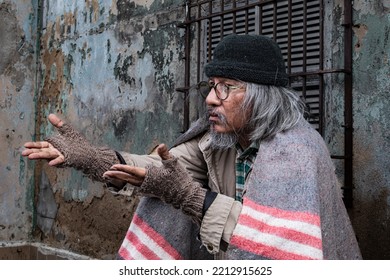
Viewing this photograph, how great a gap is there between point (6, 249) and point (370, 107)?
156 inches

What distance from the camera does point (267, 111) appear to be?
8.16ft

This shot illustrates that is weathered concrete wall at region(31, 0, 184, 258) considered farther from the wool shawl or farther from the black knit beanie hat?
the wool shawl

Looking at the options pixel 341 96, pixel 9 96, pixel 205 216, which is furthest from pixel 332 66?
pixel 9 96

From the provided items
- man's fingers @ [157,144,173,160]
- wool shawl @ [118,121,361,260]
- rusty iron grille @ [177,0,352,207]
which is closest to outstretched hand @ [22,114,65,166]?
man's fingers @ [157,144,173,160]

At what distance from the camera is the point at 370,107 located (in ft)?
9.73

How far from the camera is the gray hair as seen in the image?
2.47 m

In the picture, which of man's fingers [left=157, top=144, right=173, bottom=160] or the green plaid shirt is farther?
the green plaid shirt

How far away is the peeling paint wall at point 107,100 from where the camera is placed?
295 cm

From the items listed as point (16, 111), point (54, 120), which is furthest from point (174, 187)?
point (16, 111)

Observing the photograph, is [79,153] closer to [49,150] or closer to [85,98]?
[49,150]

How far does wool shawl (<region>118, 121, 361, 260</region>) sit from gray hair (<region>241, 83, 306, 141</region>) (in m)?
0.05

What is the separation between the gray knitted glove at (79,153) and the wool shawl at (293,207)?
60cm

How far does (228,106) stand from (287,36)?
108cm

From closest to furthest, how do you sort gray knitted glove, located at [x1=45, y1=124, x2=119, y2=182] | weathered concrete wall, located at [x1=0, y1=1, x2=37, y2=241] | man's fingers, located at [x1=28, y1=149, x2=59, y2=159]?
man's fingers, located at [x1=28, y1=149, x2=59, y2=159] < gray knitted glove, located at [x1=45, y1=124, x2=119, y2=182] < weathered concrete wall, located at [x1=0, y1=1, x2=37, y2=241]
